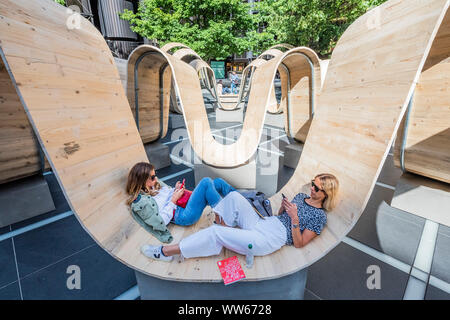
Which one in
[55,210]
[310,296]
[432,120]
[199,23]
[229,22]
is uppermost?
[199,23]

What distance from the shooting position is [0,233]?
2.97 metres

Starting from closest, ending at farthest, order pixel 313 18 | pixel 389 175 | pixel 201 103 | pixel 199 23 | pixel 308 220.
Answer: pixel 308 220 < pixel 389 175 < pixel 201 103 < pixel 313 18 < pixel 199 23

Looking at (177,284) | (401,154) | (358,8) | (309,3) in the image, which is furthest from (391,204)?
(309,3)

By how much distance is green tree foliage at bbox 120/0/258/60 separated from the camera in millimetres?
11883

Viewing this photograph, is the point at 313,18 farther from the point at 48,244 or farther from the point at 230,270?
the point at 48,244

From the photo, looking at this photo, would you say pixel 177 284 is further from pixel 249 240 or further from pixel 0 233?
pixel 0 233

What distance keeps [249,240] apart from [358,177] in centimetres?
133

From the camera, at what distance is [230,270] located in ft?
5.89

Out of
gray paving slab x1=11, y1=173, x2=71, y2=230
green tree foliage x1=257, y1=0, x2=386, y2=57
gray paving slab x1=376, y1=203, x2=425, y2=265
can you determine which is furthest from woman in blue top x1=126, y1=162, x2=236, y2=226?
green tree foliage x1=257, y1=0, x2=386, y2=57

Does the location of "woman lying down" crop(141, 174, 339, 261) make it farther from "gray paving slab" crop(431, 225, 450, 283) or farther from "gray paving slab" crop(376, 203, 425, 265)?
"gray paving slab" crop(431, 225, 450, 283)

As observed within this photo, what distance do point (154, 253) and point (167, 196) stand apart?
2.44 ft

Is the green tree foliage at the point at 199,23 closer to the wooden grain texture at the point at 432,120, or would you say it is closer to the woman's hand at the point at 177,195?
the wooden grain texture at the point at 432,120

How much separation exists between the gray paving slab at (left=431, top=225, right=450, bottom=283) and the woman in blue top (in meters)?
2.56

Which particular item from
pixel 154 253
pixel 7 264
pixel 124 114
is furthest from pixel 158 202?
pixel 7 264
